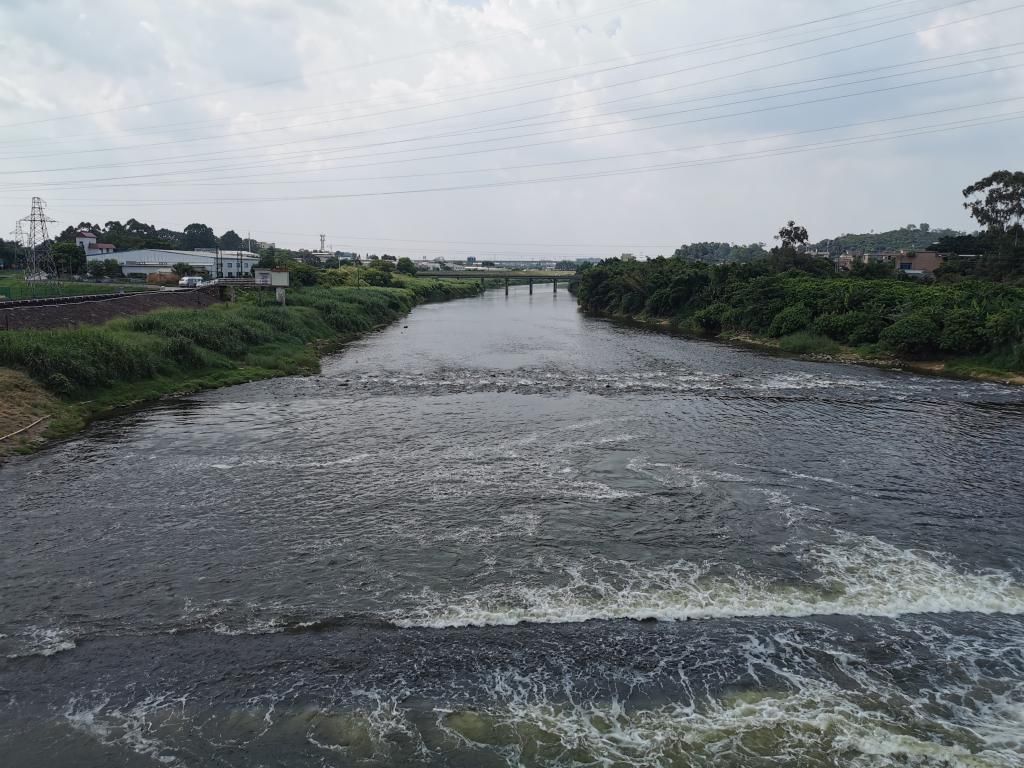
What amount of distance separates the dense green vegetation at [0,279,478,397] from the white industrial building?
53057 millimetres

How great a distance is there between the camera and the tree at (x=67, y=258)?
85.4 meters

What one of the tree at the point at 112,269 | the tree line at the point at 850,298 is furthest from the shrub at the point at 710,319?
the tree at the point at 112,269

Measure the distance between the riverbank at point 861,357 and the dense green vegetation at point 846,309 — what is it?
52 cm

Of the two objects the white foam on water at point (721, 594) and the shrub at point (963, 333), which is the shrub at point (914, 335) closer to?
the shrub at point (963, 333)

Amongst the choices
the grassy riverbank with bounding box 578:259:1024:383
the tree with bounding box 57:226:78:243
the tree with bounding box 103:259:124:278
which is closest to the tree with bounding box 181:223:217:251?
the tree with bounding box 57:226:78:243

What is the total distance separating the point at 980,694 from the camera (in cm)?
1034

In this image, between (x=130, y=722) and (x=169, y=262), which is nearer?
(x=130, y=722)

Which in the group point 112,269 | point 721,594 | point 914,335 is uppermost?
point 112,269

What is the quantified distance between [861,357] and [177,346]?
145ft

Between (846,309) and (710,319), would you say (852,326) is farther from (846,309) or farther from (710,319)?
(710,319)

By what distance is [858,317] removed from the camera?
48500 millimetres

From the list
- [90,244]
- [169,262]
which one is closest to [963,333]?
[169,262]

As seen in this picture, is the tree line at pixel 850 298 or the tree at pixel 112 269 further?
the tree at pixel 112 269

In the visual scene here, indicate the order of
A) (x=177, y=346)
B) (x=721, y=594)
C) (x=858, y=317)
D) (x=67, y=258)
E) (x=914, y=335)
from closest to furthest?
(x=721, y=594)
(x=177, y=346)
(x=914, y=335)
(x=858, y=317)
(x=67, y=258)
